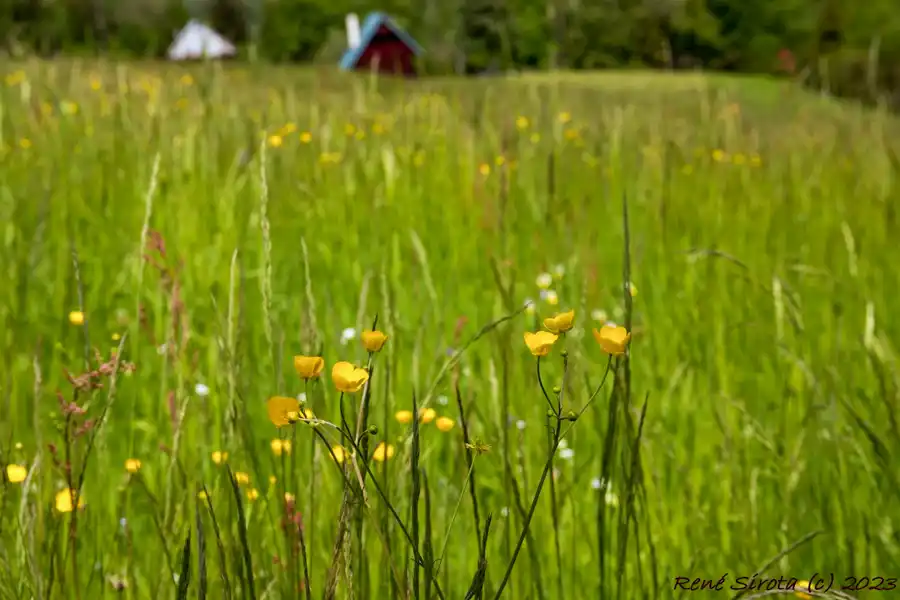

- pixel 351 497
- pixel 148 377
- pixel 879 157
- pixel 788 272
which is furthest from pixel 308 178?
pixel 879 157

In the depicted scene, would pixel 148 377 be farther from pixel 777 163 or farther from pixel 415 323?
pixel 777 163

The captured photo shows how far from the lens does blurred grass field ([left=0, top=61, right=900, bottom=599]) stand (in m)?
1.02

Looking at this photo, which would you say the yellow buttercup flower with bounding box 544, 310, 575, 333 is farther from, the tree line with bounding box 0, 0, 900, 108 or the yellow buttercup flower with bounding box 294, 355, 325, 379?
the tree line with bounding box 0, 0, 900, 108

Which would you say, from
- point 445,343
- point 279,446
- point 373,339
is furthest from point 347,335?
point 373,339

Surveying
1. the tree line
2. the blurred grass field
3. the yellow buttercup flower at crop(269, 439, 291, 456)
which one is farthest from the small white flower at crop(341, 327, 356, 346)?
the tree line

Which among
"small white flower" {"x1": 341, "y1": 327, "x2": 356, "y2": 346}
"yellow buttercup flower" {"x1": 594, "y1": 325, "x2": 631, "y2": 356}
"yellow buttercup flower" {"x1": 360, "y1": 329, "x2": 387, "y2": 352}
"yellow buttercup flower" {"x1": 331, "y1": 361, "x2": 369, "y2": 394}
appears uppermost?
"yellow buttercup flower" {"x1": 360, "y1": 329, "x2": 387, "y2": 352}

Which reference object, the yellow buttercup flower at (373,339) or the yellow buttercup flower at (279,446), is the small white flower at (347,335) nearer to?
the yellow buttercup flower at (279,446)

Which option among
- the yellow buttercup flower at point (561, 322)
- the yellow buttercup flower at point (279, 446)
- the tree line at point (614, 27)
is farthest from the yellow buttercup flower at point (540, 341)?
the tree line at point (614, 27)

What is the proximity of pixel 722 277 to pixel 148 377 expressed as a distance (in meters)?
1.47

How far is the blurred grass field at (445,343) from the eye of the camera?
40.2 inches

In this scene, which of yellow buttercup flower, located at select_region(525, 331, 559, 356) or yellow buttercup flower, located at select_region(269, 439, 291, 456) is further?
yellow buttercup flower, located at select_region(269, 439, 291, 456)

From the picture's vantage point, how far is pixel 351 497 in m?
0.73

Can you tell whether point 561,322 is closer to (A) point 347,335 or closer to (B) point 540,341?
(B) point 540,341

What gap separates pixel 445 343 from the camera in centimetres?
187
